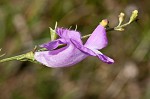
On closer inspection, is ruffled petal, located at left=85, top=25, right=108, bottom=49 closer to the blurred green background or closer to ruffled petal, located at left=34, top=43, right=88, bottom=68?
ruffled petal, located at left=34, top=43, right=88, bottom=68

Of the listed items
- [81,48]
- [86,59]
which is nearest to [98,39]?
[81,48]

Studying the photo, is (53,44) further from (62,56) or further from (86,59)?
(86,59)

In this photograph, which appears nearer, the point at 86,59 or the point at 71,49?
the point at 71,49

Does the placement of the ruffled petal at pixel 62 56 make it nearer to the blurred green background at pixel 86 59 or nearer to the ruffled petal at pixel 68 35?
the ruffled petal at pixel 68 35

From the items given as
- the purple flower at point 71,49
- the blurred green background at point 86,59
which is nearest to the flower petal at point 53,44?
the purple flower at point 71,49

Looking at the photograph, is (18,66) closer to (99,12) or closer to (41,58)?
(99,12)

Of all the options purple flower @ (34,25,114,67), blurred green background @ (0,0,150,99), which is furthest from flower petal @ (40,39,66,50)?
blurred green background @ (0,0,150,99)
